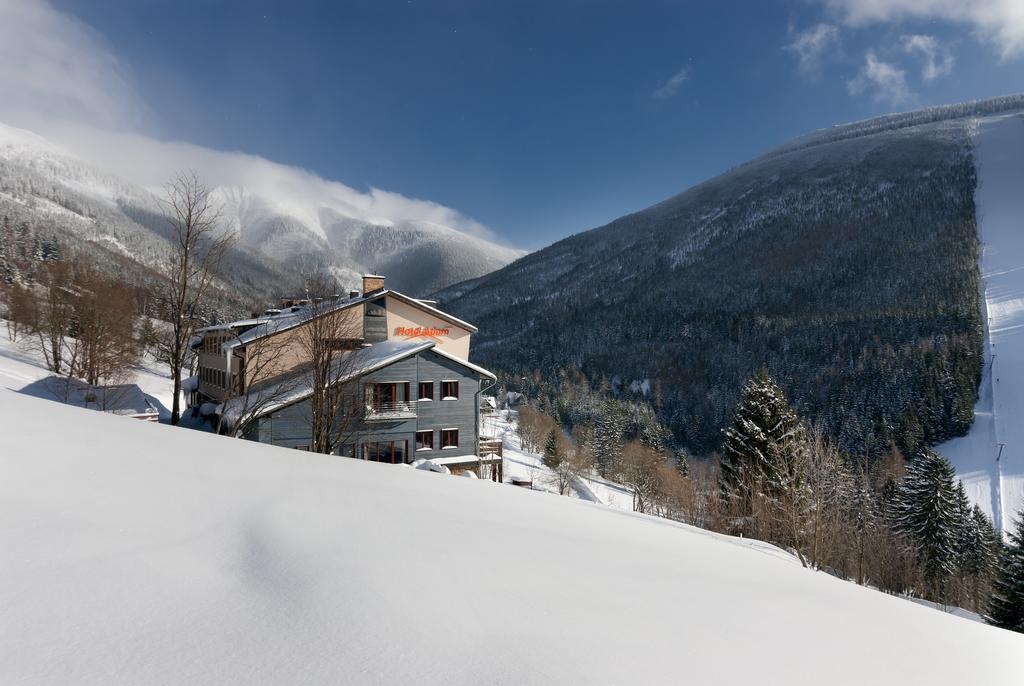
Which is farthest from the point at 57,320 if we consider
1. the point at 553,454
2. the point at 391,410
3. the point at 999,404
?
the point at 999,404

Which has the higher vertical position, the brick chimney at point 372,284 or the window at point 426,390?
the brick chimney at point 372,284

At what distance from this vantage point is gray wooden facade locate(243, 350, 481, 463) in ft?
66.2

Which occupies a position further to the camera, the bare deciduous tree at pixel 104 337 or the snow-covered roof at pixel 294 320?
the bare deciduous tree at pixel 104 337

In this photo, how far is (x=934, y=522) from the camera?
36.8 meters

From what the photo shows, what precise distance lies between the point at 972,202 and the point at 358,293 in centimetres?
25885

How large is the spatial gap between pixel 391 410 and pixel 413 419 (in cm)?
130

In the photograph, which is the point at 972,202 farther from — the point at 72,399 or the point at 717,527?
the point at 72,399

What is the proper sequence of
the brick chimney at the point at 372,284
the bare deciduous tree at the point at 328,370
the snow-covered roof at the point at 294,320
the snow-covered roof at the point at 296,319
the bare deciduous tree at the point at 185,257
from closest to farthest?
the bare deciduous tree at the point at 185,257
the bare deciduous tree at the point at 328,370
the snow-covered roof at the point at 294,320
the snow-covered roof at the point at 296,319
the brick chimney at the point at 372,284

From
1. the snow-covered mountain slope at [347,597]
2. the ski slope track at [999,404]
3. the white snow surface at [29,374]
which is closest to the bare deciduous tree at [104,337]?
the white snow surface at [29,374]

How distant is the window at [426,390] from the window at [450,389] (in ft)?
2.05

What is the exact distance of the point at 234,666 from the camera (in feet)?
6.60

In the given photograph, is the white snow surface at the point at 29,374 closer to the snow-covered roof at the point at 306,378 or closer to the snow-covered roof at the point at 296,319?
the snow-covered roof at the point at 296,319

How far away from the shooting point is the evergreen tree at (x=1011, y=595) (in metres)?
20.1

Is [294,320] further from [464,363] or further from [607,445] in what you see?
[607,445]
